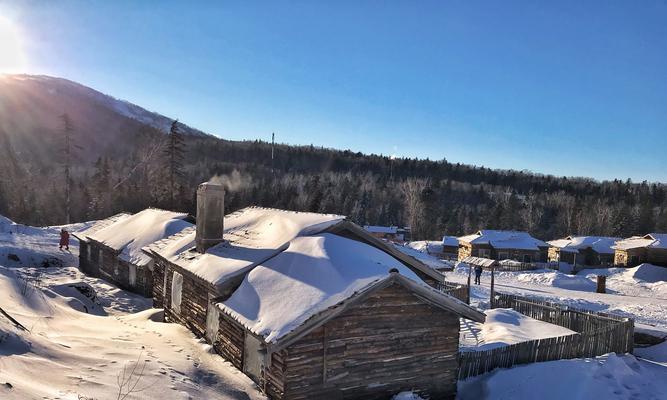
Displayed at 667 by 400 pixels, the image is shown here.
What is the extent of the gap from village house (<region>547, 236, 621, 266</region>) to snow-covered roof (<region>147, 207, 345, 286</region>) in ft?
174

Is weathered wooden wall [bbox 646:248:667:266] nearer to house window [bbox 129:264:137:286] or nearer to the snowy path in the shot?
the snowy path

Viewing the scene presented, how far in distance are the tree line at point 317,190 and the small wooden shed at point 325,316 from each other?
129ft

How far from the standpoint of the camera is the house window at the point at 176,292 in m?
15.1

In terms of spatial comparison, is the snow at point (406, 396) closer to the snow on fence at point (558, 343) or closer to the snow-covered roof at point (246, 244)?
the snow on fence at point (558, 343)

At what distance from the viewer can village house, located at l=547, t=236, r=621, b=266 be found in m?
59.0

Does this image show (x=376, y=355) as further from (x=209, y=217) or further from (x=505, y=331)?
(x=505, y=331)

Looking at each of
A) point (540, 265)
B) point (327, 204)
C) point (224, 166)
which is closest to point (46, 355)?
point (540, 265)

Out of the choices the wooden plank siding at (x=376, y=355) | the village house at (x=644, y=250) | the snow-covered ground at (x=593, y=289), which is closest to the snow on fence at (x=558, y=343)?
the wooden plank siding at (x=376, y=355)

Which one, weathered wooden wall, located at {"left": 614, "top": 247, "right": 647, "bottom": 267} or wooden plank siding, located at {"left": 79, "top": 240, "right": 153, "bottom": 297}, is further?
weathered wooden wall, located at {"left": 614, "top": 247, "right": 647, "bottom": 267}

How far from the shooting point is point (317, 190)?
76.9m

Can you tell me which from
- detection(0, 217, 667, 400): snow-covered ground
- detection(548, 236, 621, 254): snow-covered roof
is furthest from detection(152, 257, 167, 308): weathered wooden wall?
detection(548, 236, 621, 254): snow-covered roof

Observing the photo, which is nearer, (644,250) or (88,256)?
(88,256)

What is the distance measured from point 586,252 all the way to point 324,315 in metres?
60.8

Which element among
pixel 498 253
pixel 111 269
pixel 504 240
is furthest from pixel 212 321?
pixel 504 240
